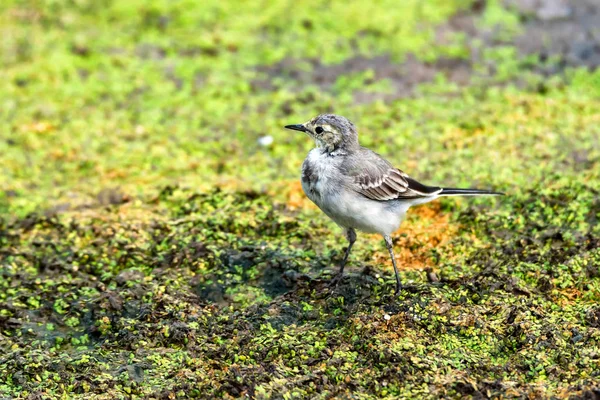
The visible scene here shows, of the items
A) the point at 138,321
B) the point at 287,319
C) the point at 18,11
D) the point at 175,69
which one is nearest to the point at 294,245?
the point at 287,319

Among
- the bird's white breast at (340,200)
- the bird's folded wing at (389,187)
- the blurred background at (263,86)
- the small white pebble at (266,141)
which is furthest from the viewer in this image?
the small white pebble at (266,141)

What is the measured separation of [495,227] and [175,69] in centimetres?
534

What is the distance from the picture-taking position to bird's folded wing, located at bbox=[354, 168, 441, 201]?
610 cm

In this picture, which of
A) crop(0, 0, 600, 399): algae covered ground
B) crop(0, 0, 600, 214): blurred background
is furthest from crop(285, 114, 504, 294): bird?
crop(0, 0, 600, 214): blurred background

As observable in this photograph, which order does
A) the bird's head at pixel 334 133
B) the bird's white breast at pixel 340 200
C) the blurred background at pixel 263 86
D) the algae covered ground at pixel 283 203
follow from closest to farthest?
the algae covered ground at pixel 283 203
the bird's white breast at pixel 340 200
the bird's head at pixel 334 133
the blurred background at pixel 263 86

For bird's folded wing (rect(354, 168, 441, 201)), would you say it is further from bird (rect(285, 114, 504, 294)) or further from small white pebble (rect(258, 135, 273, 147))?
small white pebble (rect(258, 135, 273, 147))

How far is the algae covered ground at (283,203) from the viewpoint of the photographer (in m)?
5.36

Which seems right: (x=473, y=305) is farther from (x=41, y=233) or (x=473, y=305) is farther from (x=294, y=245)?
(x=41, y=233)

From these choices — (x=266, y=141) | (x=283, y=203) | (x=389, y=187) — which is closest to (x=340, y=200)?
(x=389, y=187)

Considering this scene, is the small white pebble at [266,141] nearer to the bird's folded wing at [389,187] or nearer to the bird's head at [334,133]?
the bird's head at [334,133]

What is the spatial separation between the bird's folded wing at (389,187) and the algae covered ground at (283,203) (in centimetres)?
64

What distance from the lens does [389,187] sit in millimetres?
6277

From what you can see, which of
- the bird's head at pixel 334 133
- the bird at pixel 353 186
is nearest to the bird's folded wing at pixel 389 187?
the bird at pixel 353 186

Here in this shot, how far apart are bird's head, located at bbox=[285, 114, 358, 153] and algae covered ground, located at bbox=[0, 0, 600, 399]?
1027 mm
